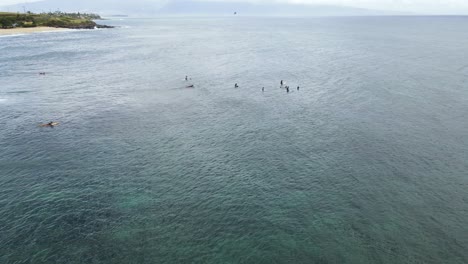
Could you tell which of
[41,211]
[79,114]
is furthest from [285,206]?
[79,114]

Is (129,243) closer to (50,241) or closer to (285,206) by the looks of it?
(50,241)

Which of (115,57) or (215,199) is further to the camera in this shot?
(115,57)

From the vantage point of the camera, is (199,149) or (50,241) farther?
(199,149)

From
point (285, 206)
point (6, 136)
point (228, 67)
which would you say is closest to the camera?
point (285, 206)

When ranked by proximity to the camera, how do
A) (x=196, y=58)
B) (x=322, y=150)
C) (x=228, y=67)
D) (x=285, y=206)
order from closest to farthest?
Answer: (x=285, y=206) < (x=322, y=150) < (x=228, y=67) < (x=196, y=58)

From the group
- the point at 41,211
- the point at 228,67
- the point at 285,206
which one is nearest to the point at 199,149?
the point at 285,206

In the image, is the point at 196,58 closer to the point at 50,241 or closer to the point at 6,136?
the point at 6,136
